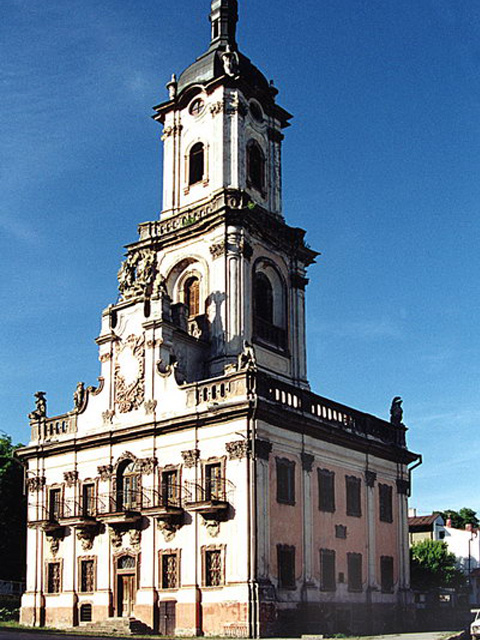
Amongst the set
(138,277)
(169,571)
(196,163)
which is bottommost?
(169,571)

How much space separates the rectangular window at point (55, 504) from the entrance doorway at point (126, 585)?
16.2 feet

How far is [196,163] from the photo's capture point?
51.5m

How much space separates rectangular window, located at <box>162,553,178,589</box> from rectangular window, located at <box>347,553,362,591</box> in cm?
842

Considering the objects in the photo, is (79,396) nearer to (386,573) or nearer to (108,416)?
(108,416)

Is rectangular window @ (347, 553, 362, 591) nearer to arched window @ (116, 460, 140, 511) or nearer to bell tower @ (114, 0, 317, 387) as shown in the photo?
bell tower @ (114, 0, 317, 387)

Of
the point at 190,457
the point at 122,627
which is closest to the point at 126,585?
the point at 122,627

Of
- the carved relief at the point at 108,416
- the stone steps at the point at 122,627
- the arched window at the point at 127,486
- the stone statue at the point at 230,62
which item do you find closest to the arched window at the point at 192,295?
the carved relief at the point at 108,416

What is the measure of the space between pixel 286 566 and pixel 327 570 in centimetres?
340

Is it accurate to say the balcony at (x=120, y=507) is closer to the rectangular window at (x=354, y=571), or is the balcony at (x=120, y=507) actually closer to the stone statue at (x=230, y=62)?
the rectangular window at (x=354, y=571)

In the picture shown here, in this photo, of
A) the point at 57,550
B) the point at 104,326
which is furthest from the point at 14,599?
the point at 104,326

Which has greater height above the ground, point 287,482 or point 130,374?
point 130,374

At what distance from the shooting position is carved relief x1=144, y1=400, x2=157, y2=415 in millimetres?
41719

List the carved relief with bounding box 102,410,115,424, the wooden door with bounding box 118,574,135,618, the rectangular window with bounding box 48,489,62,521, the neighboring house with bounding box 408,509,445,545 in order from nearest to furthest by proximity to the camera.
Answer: the wooden door with bounding box 118,574,135,618 → the carved relief with bounding box 102,410,115,424 → the rectangular window with bounding box 48,489,62,521 → the neighboring house with bounding box 408,509,445,545

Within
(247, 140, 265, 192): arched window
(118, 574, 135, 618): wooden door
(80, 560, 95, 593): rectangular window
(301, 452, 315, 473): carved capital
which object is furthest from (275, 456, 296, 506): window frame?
(247, 140, 265, 192): arched window
